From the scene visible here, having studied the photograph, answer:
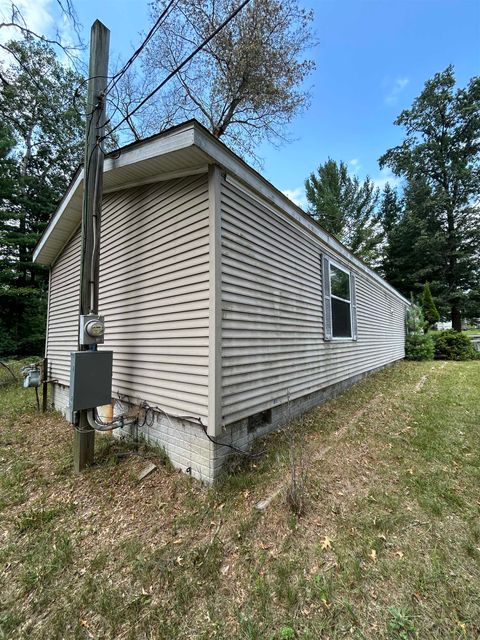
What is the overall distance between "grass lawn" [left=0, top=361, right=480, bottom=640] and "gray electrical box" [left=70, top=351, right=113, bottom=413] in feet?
2.82

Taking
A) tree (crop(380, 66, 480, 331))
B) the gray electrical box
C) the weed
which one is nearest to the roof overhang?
the gray electrical box

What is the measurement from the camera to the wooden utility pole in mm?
3371

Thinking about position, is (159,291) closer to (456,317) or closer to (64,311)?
(64,311)

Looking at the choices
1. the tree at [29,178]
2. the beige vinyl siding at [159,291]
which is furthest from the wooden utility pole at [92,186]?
the tree at [29,178]

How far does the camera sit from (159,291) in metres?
3.59

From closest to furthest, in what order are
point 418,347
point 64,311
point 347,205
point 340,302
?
point 64,311 → point 340,302 → point 418,347 → point 347,205

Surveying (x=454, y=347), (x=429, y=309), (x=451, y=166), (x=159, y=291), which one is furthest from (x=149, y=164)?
(x=451, y=166)

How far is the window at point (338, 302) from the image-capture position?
556cm

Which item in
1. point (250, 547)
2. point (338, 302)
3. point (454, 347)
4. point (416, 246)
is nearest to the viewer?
point (250, 547)

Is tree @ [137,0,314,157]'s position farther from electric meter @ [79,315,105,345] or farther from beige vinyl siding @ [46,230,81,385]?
electric meter @ [79,315,105,345]

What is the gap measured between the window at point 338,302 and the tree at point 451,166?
15.3 metres

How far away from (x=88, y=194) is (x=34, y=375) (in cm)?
414

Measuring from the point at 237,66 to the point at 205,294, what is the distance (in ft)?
32.8

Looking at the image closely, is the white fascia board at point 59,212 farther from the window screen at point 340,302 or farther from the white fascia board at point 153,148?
the window screen at point 340,302
